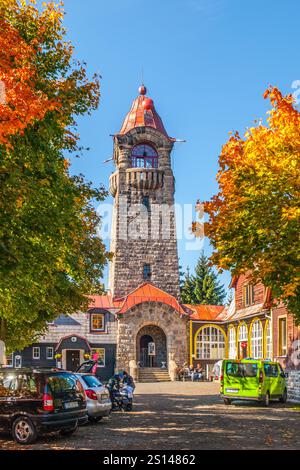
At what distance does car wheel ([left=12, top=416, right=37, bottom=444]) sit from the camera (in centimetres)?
1377

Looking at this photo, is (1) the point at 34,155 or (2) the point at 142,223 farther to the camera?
(2) the point at 142,223

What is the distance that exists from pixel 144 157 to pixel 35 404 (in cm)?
3974

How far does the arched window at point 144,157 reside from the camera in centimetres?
5203

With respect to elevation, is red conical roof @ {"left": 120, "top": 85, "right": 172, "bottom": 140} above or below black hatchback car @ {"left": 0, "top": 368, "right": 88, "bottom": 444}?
above

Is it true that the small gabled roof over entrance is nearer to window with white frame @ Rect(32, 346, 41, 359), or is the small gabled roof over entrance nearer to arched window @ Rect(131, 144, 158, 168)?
window with white frame @ Rect(32, 346, 41, 359)

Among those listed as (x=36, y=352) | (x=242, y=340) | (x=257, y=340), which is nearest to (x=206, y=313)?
(x=242, y=340)

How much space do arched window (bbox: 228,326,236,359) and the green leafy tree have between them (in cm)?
2283

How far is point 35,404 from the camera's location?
1385 cm

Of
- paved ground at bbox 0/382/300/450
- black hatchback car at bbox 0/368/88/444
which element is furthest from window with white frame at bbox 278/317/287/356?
black hatchback car at bbox 0/368/88/444

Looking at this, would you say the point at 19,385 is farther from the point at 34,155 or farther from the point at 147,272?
the point at 147,272

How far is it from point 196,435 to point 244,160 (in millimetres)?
9039

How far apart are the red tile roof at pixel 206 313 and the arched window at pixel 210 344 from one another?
2.83ft

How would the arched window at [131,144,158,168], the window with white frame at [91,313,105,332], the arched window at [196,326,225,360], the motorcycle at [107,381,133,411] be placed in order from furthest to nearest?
the arched window at [131,144,158,168] → the arched window at [196,326,225,360] → the window with white frame at [91,313,105,332] → the motorcycle at [107,381,133,411]

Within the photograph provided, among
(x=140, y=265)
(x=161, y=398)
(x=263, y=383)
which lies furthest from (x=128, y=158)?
(x=263, y=383)
